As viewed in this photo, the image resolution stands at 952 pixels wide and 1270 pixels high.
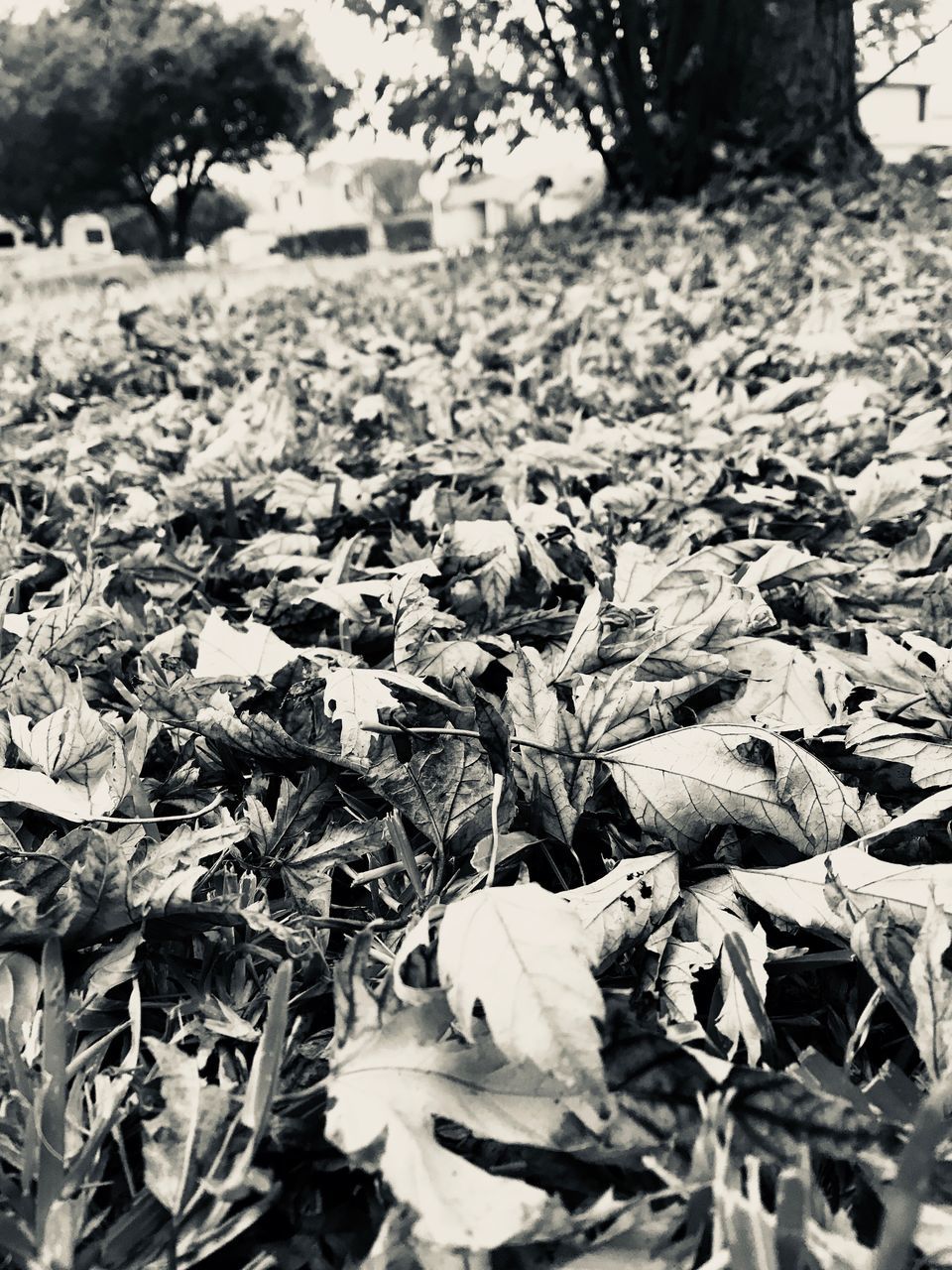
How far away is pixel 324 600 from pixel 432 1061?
0.75 metres

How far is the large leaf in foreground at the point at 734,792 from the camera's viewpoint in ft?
2.79

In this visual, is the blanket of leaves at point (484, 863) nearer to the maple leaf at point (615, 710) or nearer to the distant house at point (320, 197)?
the maple leaf at point (615, 710)

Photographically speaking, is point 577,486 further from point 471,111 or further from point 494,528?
point 471,111

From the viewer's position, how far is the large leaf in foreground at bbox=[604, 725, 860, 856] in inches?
33.5

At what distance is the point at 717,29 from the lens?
913 centimetres

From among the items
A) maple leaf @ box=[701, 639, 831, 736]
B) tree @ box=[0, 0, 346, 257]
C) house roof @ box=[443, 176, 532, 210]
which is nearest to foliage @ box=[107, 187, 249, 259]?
tree @ box=[0, 0, 346, 257]

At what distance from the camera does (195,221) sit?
50.8 meters

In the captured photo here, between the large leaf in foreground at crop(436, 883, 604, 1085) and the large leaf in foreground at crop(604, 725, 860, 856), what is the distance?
0.23m

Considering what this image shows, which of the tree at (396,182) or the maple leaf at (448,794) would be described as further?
the tree at (396,182)

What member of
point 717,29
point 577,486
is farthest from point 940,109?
point 577,486

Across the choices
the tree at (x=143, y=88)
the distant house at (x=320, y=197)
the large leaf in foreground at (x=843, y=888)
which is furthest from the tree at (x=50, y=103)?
the large leaf in foreground at (x=843, y=888)

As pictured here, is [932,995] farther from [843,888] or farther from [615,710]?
[615,710]

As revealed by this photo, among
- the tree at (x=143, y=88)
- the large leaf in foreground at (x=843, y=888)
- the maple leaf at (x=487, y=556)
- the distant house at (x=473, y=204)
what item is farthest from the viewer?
the distant house at (x=473, y=204)

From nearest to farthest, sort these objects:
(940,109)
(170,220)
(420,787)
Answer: (420,787)
(940,109)
(170,220)
